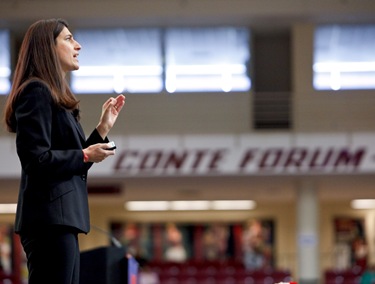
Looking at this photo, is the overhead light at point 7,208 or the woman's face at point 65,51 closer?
the woman's face at point 65,51

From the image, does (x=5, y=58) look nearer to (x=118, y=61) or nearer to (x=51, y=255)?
(x=118, y=61)

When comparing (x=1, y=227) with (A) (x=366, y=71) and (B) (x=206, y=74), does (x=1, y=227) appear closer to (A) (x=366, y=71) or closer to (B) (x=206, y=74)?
(B) (x=206, y=74)

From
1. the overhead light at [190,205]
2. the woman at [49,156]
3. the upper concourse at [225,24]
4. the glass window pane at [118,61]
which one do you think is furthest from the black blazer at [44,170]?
the overhead light at [190,205]

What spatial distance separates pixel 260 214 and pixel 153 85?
5831 millimetres

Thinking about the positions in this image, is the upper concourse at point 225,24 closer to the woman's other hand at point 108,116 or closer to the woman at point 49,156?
the woman's other hand at point 108,116

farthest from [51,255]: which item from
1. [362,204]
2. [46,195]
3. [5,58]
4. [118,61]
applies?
[362,204]

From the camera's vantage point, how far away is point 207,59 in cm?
1873

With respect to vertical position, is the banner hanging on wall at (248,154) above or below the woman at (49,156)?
above

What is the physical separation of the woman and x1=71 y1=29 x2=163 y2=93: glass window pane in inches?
615

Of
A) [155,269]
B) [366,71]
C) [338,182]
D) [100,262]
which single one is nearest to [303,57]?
[366,71]

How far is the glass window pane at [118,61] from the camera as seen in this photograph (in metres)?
18.5

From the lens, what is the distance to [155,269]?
2005cm

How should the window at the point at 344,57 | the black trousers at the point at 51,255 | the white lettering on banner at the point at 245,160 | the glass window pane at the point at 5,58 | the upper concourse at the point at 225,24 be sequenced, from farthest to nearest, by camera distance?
the glass window pane at the point at 5,58, the window at the point at 344,57, the upper concourse at the point at 225,24, the white lettering on banner at the point at 245,160, the black trousers at the point at 51,255

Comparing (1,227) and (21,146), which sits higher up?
(1,227)
